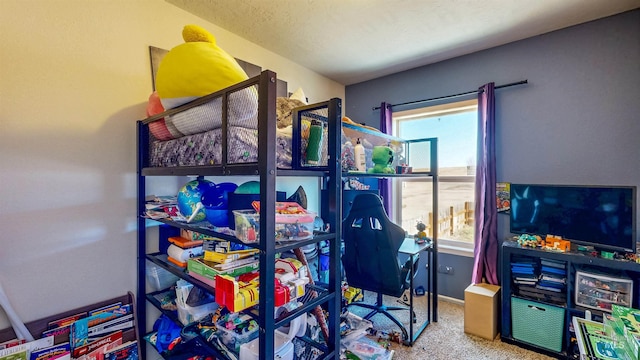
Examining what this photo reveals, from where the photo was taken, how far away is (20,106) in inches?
54.5

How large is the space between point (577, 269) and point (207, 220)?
257 cm

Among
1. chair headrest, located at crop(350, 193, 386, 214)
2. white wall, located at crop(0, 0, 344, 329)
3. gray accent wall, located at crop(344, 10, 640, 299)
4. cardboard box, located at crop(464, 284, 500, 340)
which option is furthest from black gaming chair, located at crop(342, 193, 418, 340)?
white wall, located at crop(0, 0, 344, 329)

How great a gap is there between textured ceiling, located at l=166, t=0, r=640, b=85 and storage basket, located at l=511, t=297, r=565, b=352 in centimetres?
219

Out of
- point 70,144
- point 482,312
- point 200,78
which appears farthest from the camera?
point 482,312

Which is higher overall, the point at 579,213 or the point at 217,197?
the point at 217,197

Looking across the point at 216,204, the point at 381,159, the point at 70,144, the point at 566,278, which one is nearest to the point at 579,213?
the point at 566,278

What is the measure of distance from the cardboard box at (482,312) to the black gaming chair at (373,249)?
553 millimetres

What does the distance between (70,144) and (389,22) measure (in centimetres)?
226

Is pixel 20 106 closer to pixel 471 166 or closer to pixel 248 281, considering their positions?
pixel 248 281

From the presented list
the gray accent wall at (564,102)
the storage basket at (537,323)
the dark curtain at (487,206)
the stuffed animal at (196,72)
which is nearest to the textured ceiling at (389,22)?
the gray accent wall at (564,102)

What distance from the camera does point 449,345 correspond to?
2.17m

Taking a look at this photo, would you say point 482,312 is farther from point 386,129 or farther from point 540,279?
point 386,129

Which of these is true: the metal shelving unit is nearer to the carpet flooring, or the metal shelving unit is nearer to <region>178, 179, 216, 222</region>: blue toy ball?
<region>178, 179, 216, 222</region>: blue toy ball

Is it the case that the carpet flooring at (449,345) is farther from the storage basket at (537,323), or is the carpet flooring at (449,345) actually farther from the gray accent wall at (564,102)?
the gray accent wall at (564,102)
